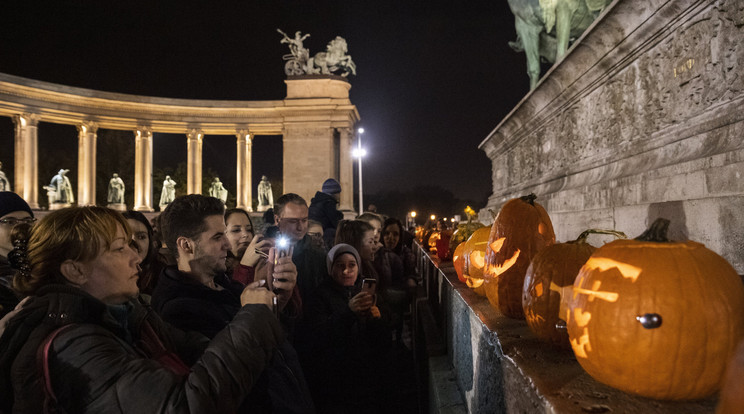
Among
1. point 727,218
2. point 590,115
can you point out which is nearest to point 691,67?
point 727,218

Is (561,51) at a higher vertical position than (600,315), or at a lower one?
higher

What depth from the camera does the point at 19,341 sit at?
6.19 feet

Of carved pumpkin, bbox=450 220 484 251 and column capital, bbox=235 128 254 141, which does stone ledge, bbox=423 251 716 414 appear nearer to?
carved pumpkin, bbox=450 220 484 251

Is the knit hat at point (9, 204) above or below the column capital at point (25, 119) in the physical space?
below

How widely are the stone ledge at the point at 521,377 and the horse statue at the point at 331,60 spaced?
4760 cm

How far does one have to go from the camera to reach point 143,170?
146 ft

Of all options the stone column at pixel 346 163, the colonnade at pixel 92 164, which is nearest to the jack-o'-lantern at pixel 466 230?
the colonnade at pixel 92 164

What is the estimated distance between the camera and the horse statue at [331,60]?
159ft

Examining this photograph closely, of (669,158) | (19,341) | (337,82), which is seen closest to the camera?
(19,341)

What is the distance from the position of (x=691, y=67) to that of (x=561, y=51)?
20.5ft

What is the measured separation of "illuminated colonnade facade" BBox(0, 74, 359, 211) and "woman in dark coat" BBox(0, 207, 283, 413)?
136ft

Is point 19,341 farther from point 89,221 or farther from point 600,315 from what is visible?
point 600,315

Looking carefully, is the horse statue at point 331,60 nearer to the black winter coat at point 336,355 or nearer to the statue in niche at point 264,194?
the statue in niche at point 264,194

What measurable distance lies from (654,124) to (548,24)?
681cm
